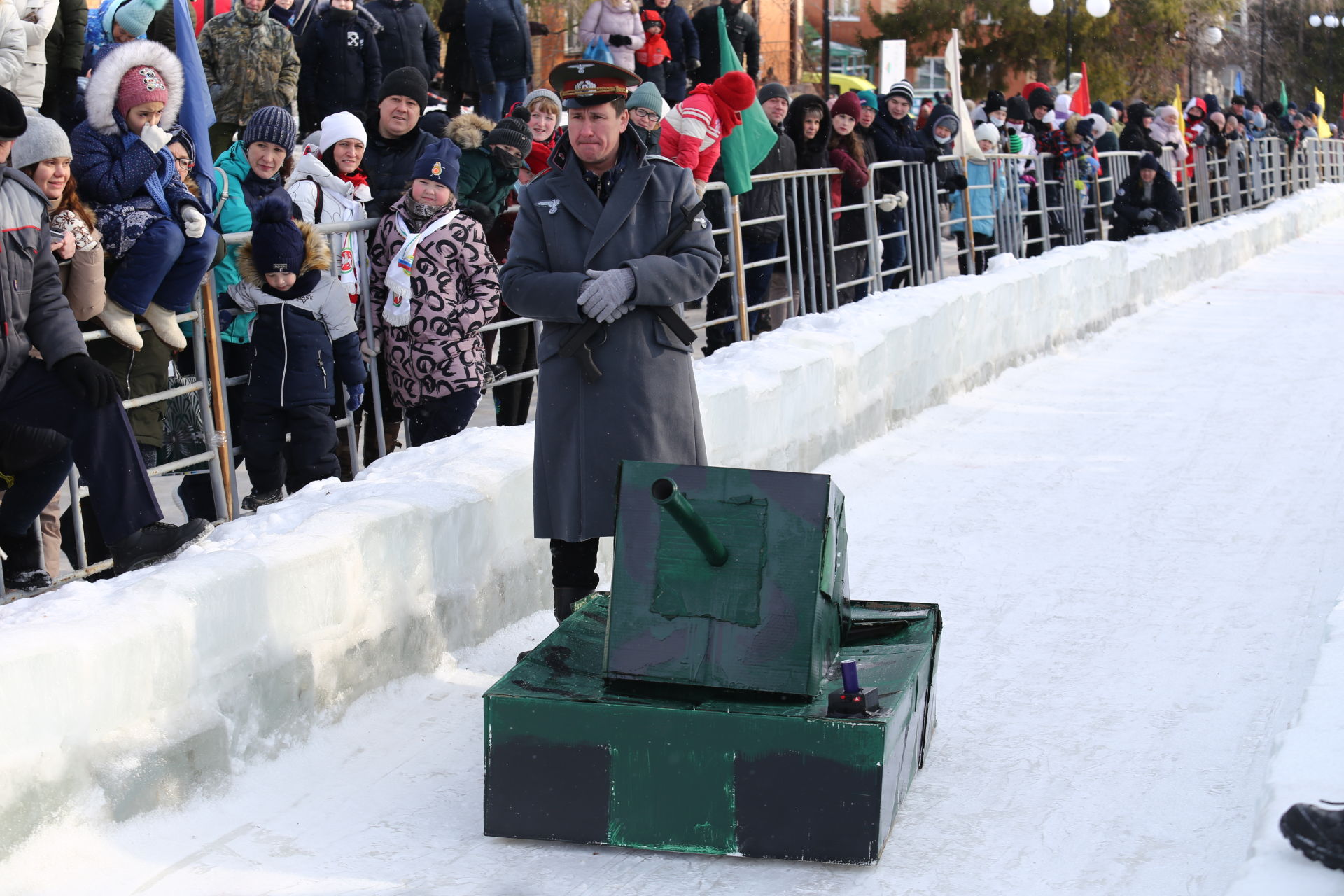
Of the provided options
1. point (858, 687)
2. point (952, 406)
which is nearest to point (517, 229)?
point (858, 687)

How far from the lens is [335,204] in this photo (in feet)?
19.8

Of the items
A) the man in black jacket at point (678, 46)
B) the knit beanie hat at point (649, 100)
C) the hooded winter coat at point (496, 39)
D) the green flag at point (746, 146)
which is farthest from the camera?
the man in black jacket at point (678, 46)

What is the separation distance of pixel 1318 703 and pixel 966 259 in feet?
29.3

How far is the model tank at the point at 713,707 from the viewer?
3430mm

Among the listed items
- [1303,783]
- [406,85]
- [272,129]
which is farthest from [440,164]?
[1303,783]

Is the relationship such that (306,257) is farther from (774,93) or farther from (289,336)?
(774,93)

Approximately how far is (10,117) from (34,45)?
295 centimetres

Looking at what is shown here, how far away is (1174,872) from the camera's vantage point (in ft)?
11.4

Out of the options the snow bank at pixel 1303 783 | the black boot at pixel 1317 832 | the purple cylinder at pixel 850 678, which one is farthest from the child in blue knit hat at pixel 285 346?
the black boot at pixel 1317 832

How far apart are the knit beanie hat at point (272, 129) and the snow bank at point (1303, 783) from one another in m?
3.76

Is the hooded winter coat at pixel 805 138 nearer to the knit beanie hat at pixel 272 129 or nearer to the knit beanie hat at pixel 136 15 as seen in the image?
the knit beanie hat at pixel 136 15

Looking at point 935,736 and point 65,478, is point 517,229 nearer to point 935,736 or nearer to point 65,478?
point 65,478

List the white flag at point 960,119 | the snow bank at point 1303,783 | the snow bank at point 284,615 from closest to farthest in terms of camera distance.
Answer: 1. the snow bank at point 1303,783
2. the snow bank at point 284,615
3. the white flag at point 960,119

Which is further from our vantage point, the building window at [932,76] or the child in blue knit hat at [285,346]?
the building window at [932,76]
